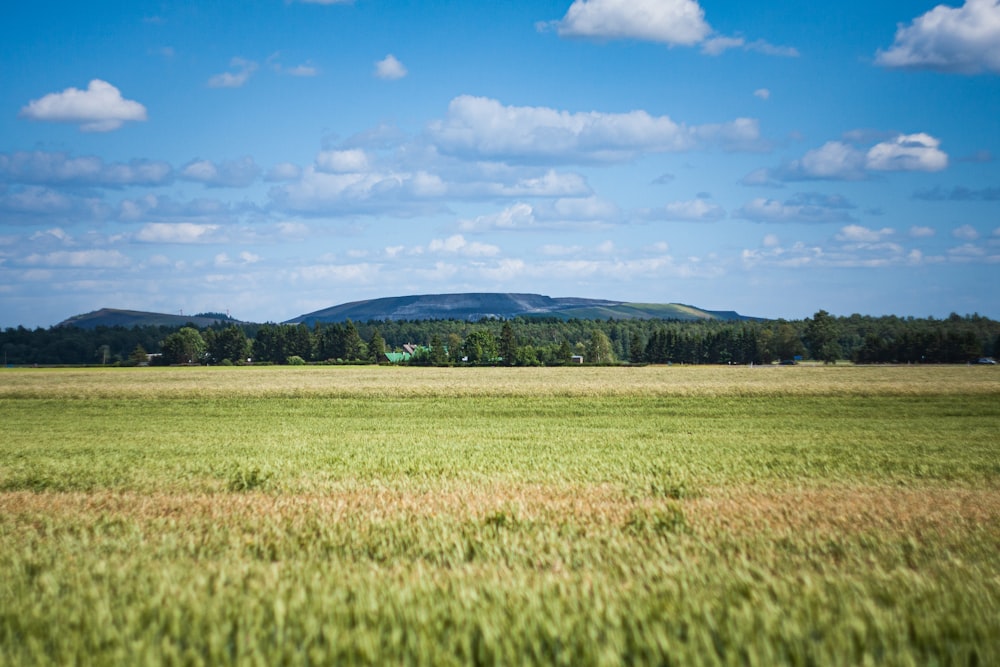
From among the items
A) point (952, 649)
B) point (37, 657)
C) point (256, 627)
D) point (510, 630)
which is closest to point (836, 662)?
point (952, 649)

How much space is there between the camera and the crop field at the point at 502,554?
5301 mm

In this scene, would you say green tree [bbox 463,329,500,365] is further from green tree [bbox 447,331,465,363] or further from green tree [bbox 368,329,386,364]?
green tree [bbox 368,329,386,364]

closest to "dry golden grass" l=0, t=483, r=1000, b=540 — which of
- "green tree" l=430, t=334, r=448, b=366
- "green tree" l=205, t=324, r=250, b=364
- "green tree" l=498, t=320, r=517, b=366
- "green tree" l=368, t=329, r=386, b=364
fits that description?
"green tree" l=430, t=334, r=448, b=366

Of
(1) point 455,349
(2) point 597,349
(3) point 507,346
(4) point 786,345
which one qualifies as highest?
(4) point 786,345

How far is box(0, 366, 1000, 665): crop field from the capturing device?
17.4 feet

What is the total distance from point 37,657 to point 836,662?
5766 millimetres

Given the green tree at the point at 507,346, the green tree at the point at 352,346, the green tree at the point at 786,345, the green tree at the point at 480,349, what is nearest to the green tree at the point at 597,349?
the green tree at the point at 480,349

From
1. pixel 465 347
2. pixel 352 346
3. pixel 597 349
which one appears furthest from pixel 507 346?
pixel 597 349

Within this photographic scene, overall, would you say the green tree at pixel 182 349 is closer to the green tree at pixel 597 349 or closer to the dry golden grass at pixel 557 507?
the green tree at pixel 597 349

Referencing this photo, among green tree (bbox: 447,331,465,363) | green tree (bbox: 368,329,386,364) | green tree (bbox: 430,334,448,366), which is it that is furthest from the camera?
green tree (bbox: 368,329,386,364)

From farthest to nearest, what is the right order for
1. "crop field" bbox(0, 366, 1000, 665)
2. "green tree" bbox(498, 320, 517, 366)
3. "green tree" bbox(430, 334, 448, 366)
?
"green tree" bbox(498, 320, 517, 366)
"green tree" bbox(430, 334, 448, 366)
"crop field" bbox(0, 366, 1000, 665)

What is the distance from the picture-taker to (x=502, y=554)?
27.4ft

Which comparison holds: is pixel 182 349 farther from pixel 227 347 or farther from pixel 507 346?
pixel 507 346

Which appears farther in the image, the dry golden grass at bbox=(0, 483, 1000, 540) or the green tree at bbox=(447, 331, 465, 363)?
the green tree at bbox=(447, 331, 465, 363)
